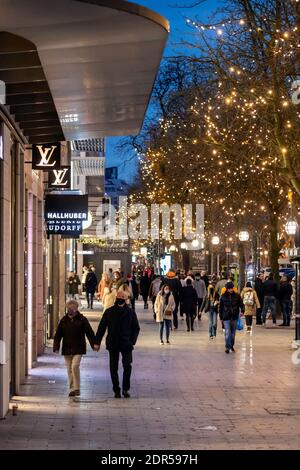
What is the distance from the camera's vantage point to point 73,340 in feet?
53.7

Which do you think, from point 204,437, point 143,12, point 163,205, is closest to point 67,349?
point 204,437

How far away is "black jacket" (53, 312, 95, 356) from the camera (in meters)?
16.3

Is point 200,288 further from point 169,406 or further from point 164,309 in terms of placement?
point 169,406

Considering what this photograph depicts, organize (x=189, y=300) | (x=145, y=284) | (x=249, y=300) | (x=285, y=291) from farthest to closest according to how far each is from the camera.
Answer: (x=145, y=284)
(x=285, y=291)
(x=189, y=300)
(x=249, y=300)

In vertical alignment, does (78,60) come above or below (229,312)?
above

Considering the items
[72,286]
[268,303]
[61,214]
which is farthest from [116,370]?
[72,286]

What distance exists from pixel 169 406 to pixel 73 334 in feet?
6.96

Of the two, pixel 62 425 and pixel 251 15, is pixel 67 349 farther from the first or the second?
pixel 251 15

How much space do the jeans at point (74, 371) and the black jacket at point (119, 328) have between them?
0.54m

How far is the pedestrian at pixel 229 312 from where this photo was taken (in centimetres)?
2455

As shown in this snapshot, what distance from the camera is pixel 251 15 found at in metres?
25.5

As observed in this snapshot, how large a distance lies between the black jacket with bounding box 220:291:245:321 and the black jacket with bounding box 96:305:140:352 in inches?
324

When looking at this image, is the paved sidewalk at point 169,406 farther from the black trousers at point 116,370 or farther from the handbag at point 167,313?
the handbag at point 167,313
